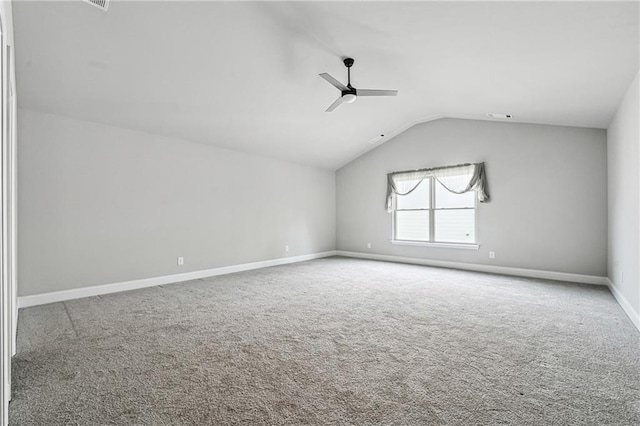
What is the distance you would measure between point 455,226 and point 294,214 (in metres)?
3.41

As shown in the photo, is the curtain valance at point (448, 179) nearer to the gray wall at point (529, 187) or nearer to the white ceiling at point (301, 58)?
the gray wall at point (529, 187)

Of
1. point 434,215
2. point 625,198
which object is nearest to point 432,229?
point 434,215

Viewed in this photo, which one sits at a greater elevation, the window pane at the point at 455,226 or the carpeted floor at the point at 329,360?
the window pane at the point at 455,226

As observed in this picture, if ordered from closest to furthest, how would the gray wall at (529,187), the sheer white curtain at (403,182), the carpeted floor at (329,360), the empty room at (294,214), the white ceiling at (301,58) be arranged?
the carpeted floor at (329,360)
the empty room at (294,214)
the white ceiling at (301,58)
the gray wall at (529,187)
the sheer white curtain at (403,182)

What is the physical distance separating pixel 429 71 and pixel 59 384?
182 inches

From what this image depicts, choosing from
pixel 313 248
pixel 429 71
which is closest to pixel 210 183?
pixel 313 248

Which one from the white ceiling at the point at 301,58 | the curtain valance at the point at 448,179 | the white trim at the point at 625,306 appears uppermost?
the white ceiling at the point at 301,58

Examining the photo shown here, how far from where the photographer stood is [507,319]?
3.31 metres

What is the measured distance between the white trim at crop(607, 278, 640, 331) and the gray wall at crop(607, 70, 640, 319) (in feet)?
0.13

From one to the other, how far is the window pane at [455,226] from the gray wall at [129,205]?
3325 millimetres

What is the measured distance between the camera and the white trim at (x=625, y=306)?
313 centimetres

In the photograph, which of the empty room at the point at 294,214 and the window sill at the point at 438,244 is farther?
the window sill at the point at 438,244

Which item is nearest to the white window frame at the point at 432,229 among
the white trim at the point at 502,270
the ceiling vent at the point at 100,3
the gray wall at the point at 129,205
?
the white trim at the point at 502,270

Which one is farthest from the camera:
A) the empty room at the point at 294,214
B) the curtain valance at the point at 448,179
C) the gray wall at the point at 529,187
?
the curtain valance at the point at 448,179
